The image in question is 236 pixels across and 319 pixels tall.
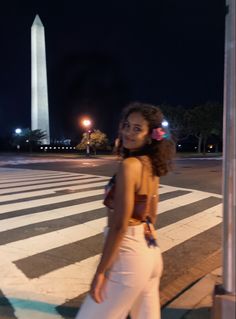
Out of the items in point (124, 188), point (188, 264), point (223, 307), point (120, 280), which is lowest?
point (188, 264)

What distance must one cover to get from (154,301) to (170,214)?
6.51 meters

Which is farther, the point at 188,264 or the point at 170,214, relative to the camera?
the point at 170,214

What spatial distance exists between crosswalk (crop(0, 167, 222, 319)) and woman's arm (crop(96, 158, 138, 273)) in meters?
1.94

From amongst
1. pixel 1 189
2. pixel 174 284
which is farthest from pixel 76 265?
pixel 1 189

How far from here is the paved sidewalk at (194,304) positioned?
3686 mm

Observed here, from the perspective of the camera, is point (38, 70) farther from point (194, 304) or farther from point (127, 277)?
point (127, 277)

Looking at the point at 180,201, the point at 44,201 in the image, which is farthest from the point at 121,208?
the point at 180,201

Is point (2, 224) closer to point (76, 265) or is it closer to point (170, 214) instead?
point (76, 265)

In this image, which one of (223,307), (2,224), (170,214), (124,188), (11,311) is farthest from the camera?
(170,214)

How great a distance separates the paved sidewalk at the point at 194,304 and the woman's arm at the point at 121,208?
1.74 m

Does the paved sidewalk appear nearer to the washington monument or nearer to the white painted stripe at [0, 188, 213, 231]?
the white painted stripe at [0, 188, 213, 231]

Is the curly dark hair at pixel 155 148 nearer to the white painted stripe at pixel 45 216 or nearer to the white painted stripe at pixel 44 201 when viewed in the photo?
the white painted stripe at pixel 45 216

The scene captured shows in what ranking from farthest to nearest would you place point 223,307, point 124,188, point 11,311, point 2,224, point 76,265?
1. point 2,224
2. point 76,265
3. point 11,311
4. point 223,307
5. point 124,188

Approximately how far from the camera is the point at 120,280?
2.34 meters
